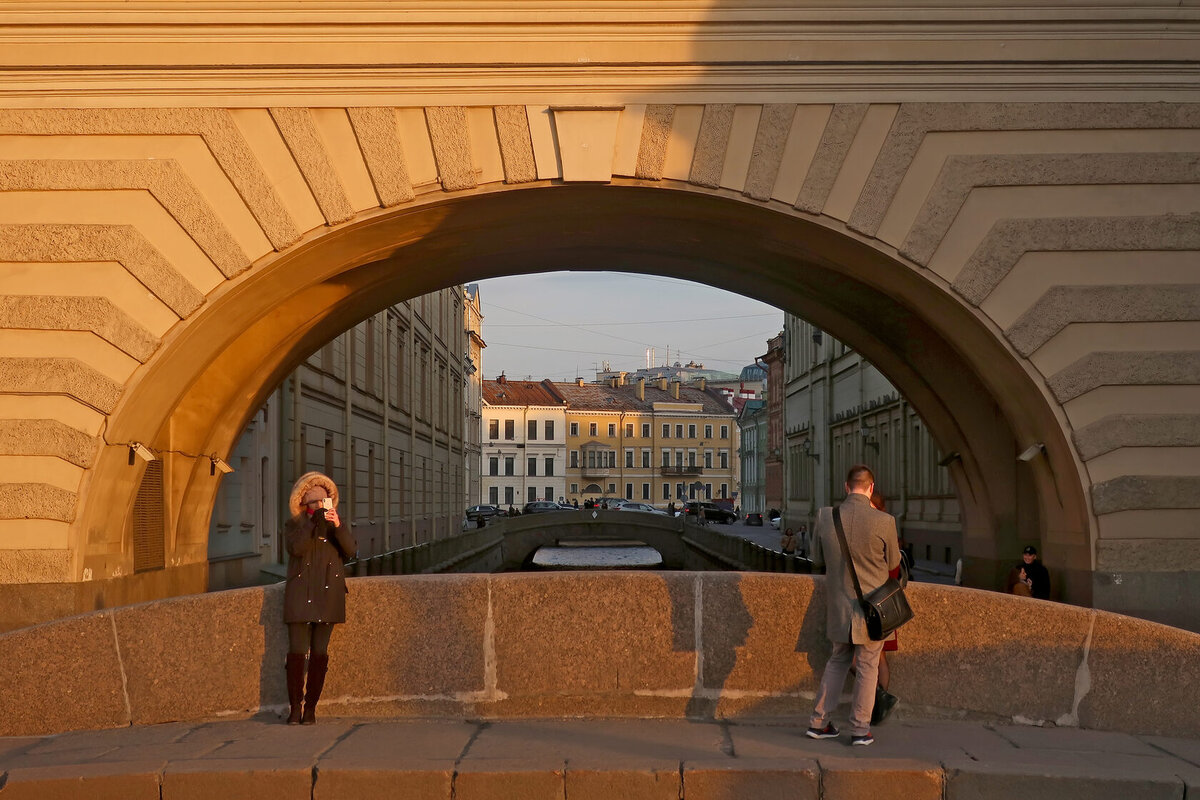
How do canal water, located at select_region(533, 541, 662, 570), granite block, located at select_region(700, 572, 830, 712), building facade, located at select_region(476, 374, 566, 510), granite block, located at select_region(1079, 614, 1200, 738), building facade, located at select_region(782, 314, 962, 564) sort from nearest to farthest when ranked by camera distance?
granite block, located at select_region(1079, 614, 1200, 738)
granite block, located at select_region(700, 572, 830, 712)
building facade, located at select_region(782, 314, 962, 564)
canal water, located at select_region(533, 541, 662, 570)
building facade, located at select_region(476, 374, 566, 510)

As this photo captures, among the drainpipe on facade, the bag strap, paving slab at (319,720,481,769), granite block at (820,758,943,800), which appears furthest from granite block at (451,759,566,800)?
the drainpipe on facade

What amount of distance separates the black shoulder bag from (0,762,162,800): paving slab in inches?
151

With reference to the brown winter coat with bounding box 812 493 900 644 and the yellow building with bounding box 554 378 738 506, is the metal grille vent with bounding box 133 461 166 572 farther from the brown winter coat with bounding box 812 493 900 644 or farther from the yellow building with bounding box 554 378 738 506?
the yellow building with bounding box 554 378 738 506

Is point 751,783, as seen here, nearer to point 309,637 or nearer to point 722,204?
point 309,637

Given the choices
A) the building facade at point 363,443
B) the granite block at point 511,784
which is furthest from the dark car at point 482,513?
the granite block at point 511,784

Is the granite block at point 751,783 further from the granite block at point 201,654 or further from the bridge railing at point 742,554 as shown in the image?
the bridge railing at point 742,554

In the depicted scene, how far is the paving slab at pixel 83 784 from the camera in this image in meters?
6.87

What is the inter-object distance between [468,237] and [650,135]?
3350 millimetres

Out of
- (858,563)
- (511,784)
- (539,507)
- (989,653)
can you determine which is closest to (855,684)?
(858,563)

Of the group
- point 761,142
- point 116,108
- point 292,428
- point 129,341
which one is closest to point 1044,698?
→ point 761,142

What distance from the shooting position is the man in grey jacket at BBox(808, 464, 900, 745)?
25.0 ft

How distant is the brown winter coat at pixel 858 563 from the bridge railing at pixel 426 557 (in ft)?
32.6

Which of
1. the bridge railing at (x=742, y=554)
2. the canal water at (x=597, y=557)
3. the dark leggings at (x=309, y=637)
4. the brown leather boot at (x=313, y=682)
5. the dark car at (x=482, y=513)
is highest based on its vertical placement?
the dark leggings at (x=309, y=637)

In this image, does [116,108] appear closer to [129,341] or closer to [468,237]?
[129,341]
